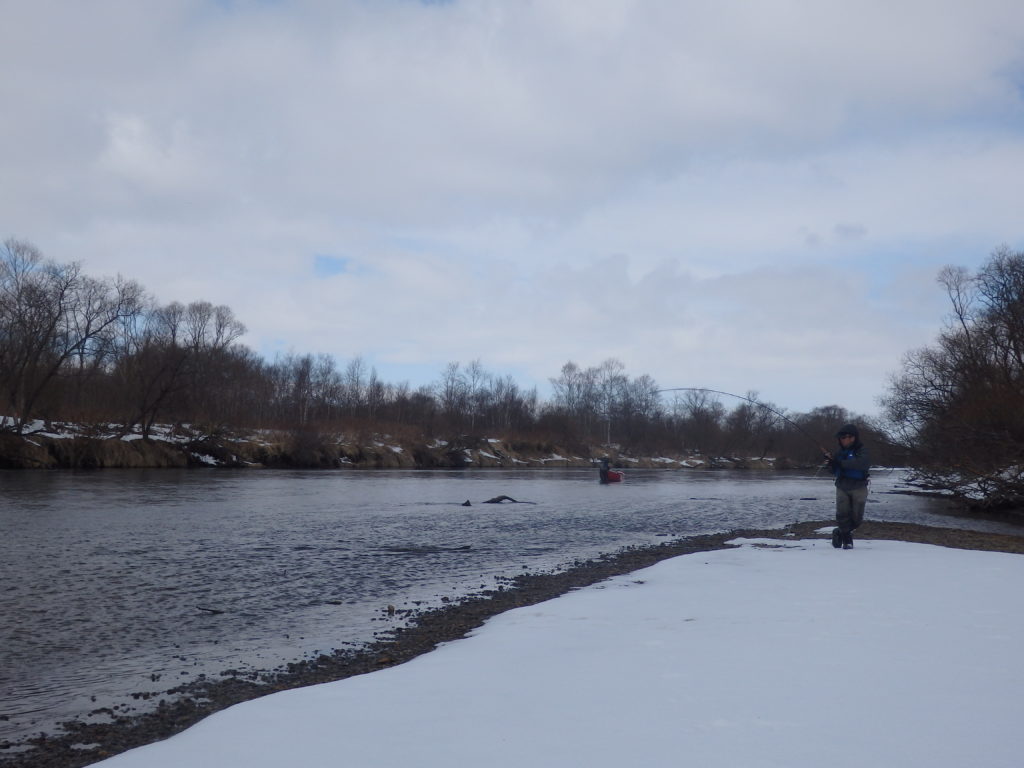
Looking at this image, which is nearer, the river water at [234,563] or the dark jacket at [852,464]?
the river water at [234,563]

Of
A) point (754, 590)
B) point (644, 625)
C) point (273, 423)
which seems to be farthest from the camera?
point (273, 423)

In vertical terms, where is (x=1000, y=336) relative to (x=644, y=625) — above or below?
above

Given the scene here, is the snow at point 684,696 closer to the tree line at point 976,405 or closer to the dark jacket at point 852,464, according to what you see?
the dark jacket at point 852,464

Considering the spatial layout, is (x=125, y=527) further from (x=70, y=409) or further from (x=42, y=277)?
(x=42, y=277)

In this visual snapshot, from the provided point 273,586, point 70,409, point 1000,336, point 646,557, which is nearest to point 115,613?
point 273,586

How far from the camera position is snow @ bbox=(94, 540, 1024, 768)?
13.0 feet

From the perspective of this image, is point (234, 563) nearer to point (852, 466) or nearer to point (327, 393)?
point (852, 466)

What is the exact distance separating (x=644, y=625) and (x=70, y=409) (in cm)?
5175

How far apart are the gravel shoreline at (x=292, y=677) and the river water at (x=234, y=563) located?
34 cm

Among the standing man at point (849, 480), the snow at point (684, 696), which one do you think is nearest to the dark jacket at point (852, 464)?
the standing man at point (849, 480)

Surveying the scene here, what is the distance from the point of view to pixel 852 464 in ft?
41.3

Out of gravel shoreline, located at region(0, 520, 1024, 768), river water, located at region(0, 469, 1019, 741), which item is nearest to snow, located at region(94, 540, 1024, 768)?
gravel shoreline, located at region(0, 520, 1024, 768)

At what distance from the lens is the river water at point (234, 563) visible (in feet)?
25.4

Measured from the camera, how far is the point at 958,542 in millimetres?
15438
